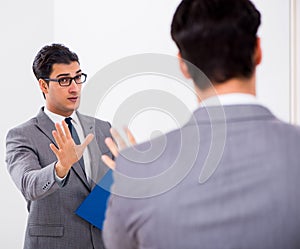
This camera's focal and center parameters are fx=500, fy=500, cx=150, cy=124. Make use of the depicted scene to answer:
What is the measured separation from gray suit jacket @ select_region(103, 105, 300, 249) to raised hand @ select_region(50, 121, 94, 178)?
0.80m

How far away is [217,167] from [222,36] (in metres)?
0.22

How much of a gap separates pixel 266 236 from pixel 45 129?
1427 millimetres

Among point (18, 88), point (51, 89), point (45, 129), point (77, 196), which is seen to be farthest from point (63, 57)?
point (18, 88)

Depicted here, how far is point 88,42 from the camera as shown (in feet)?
10.2

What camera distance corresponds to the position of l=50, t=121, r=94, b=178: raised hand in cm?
160

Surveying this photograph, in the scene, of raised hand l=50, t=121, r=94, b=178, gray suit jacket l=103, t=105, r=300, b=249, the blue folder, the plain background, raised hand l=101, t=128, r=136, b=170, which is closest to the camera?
gray suit jacket l=103, t=105, r=300, b=249

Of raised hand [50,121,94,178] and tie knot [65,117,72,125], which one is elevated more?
raised hand [50,121,94,178]

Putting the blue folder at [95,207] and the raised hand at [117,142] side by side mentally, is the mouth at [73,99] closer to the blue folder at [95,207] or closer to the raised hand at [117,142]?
the blue folder at [95,207]

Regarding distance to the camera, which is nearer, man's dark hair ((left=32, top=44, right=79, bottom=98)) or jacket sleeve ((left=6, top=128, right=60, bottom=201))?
jacket sleeve ((left=6, top=128, right=60, bottom=201))

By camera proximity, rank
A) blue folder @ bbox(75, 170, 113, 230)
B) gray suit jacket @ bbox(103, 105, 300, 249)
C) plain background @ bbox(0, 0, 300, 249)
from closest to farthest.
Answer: gray suit jacket @ bbox(103, 105, 300, 249) → blue folder @ bbox(75, 170, 113, 230) → plain background @ bbox(0, 0, 300, 249)

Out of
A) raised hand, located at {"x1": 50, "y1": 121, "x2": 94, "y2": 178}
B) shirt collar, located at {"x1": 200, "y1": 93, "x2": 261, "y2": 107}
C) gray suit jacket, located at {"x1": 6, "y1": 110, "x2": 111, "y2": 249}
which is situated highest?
shirt collar, located at {"x1": 200, "y1": 93, "x2": 261, "y2": 107}

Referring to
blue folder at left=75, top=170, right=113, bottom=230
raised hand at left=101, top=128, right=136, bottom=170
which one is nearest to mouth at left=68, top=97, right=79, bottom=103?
blue folder at left=75, top=170, right=113, bottom=230

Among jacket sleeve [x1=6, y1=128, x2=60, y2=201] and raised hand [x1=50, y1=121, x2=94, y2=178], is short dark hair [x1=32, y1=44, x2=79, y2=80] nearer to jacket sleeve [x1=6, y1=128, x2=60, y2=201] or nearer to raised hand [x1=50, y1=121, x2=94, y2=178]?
jacket sleeve [x1=6, y1=128, x2=60, y2=201]

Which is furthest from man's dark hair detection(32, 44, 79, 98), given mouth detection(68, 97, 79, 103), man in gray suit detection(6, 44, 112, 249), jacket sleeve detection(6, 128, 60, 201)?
jacket sleeve detection(6, 128, 60, 201)
